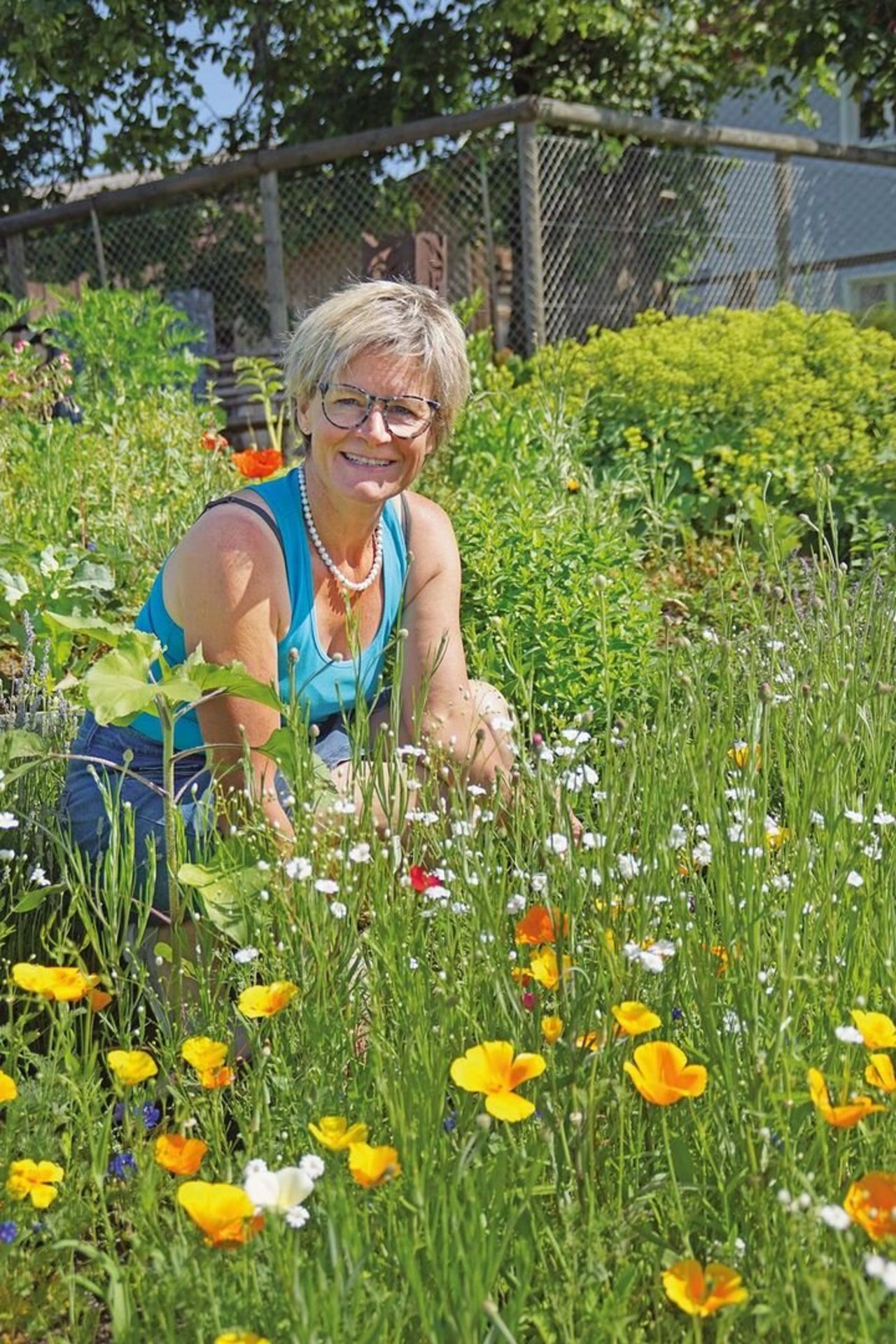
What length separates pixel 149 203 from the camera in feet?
38.2

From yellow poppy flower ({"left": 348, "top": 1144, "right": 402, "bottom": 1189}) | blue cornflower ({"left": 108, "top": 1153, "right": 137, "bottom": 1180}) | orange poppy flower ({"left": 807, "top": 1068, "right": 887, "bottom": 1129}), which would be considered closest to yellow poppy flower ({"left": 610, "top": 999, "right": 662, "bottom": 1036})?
orange poppy flower ({"left": 807, "top": 1068, "right": 887, "bottom": 1129})

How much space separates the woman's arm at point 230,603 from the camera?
245cm

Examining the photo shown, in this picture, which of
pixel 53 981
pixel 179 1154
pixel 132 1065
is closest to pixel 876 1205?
pixel 179 1154

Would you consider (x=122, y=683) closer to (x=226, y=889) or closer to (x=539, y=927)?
(x=226, y=889)

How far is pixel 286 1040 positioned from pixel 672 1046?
0.59 meters

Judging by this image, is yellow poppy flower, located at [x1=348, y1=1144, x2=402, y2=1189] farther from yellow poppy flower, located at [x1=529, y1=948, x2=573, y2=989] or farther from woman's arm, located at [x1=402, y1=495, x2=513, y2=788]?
woman's arm, located at [x1=402, y1=495, x2=513, y2=788]

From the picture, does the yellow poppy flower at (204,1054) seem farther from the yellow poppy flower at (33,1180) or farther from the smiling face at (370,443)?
the smiling face at (370,443)

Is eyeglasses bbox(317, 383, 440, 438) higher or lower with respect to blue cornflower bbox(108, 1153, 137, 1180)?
higher

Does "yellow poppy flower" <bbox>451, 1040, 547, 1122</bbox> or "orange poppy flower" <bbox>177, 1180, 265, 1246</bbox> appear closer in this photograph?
"orange poppy flower" <bbox>177, 1180, 265, 1246</bbox>

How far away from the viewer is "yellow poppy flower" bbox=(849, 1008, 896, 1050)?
129 centimetres

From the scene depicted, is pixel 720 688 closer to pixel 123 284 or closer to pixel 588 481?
pixel 588 481

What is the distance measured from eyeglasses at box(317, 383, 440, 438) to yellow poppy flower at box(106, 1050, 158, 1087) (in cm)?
150

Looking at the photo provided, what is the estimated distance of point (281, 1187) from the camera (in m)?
1.18

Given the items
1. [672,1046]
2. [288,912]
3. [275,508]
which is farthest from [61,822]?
[672,1046]
